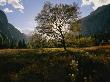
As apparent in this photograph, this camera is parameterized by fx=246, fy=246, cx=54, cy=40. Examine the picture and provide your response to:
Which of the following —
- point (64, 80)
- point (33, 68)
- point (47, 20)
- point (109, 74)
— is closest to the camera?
point (64, 80)

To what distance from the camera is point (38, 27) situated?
4156cm

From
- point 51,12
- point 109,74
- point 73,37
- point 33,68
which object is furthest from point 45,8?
point 109,74

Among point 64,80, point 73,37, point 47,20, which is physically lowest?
point 64,80

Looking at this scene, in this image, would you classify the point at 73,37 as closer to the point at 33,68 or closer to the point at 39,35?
the point at 39,35

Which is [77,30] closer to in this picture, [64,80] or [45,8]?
[45,8]

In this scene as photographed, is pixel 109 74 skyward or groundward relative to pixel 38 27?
groundward

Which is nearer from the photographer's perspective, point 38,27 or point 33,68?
point 33,68

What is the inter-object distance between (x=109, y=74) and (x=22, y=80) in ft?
21.0

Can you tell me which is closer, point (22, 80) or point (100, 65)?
point (22, 80)

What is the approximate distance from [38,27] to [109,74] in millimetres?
24815

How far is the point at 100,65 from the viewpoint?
69.7 feet

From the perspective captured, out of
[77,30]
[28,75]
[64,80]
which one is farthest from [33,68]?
[77,30]

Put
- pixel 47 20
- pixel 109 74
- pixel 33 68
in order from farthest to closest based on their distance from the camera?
1. pixel 47 20
2. pixel 33 68
3. pixel 109 74

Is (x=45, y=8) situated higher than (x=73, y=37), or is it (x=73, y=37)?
(x=45, y=8)
